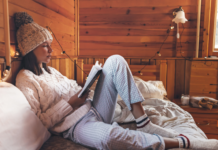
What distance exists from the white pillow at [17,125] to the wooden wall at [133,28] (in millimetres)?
1760

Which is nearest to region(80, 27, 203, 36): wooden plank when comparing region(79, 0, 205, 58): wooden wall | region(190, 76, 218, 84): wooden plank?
region(79, 0, 205, 58): wooden wall

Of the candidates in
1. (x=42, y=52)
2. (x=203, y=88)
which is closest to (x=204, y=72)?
(x=203, y=88)

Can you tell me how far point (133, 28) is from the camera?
259 centimetres

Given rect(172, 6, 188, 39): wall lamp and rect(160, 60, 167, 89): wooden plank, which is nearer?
rect(172, 6, 188, 39): wall lamp

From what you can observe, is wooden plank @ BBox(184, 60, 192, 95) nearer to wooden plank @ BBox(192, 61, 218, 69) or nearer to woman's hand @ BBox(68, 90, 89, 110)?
wooden plank @ BBox(192, 61, 218, 69)

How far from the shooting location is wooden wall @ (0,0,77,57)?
1287mm

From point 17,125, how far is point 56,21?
1.40m

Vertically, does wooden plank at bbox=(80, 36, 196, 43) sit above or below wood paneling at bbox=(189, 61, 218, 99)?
above

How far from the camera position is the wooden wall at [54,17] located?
1287mm

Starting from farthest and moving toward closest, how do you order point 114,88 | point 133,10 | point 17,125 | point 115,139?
point 133,10
point 114,88
point 115,139
point 17,125

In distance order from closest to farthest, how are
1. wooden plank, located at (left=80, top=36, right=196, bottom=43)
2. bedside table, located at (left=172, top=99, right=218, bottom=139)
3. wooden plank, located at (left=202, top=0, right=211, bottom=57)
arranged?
bedside table, located at (left=172, top=99, right=218, bottom=139), wooden plank, located at (left=202, top=0, right=211, bottom=57), wooden plank, located at (left=80, top=36, right=196, bottom=43)

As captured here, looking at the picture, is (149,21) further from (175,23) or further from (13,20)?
(13,20)

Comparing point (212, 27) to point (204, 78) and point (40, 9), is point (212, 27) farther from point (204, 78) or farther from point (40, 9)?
point (40, 9)

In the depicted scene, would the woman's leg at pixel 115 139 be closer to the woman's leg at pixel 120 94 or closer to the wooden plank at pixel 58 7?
the woman's leg at pixel 120 94
